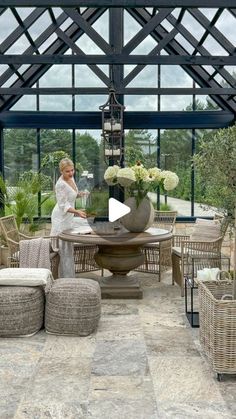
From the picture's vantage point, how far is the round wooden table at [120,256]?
5465 millimetres

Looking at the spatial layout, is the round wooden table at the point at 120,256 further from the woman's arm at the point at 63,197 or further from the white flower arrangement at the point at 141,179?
the white flower arrangement at the point at 141,179

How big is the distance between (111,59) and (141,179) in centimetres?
248

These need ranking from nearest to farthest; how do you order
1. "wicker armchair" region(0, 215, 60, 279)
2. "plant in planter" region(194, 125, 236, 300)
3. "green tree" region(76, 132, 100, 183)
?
1. "plant in planter" region(194, 125, 236, 300)
2. "wicker armchair" region(0, 215, 60, 279)
3. "green tree" region(76, 132, 100, 183)

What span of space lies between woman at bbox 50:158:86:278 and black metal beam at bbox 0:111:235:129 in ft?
13.0

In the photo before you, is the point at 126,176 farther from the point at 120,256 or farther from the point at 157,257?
the point at 157,257

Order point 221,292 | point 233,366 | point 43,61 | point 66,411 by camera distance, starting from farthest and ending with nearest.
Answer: point 43,61 < point 221,292 < point 233,366 < point 66,411

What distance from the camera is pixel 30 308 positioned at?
14.3 ft

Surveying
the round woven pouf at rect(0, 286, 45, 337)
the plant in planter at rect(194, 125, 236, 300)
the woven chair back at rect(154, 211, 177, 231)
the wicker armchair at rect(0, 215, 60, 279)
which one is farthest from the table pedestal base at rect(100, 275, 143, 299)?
the plant in planter at rect(194, 125, 236, 300)

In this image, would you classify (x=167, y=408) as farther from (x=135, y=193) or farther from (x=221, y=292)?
(x=135, y=193)

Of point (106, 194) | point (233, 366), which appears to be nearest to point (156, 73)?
point (106, 194)

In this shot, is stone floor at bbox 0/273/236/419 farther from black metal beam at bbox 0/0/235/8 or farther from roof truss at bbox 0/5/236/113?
roof truss at bbox 0/5/236/113

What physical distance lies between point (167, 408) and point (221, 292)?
1310 mm

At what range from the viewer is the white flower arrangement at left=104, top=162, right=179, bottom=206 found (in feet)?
18.5

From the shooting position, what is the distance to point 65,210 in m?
5.88
